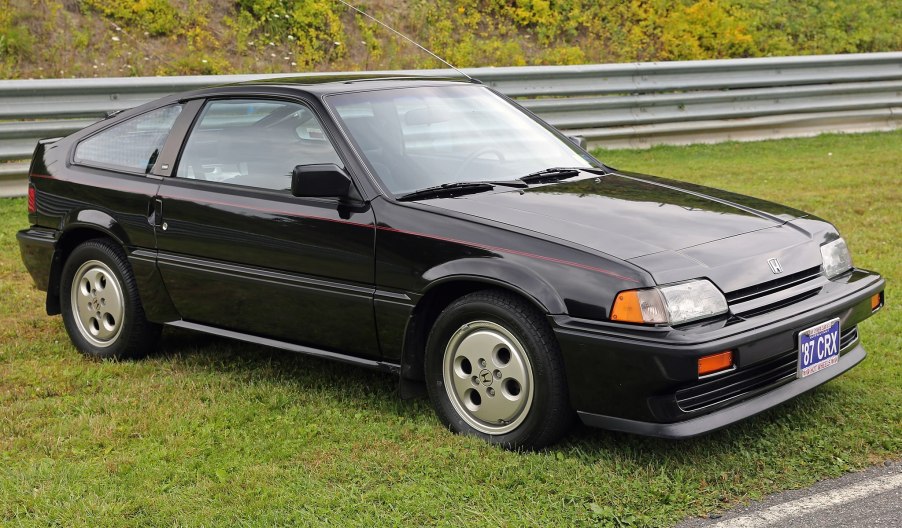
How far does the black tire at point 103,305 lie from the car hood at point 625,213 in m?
1.97

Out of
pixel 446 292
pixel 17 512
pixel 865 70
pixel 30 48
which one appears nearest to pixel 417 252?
pixel 446 292

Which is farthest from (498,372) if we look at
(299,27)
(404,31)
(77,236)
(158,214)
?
(404,31)

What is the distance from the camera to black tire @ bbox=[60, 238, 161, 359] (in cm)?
575

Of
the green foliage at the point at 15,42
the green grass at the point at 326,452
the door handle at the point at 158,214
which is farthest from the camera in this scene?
the green foliage at the point at 15,42

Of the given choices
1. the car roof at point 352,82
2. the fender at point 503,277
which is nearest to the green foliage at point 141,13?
the car roof at point 352,82

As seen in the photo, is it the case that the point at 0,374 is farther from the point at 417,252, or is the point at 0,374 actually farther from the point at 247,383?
the point at 417,252

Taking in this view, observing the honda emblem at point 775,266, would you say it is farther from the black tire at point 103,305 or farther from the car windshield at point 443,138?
the black tire at point 103,305

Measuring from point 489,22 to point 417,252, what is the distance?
10869mm

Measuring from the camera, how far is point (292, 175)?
190 inches

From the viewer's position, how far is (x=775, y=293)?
4.33 m

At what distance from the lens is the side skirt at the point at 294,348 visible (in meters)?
4.81

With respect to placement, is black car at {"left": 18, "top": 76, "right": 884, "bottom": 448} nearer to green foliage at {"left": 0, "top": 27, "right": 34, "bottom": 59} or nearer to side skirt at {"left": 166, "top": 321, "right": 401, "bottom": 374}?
side skirt at {"left": 166, "top": 321, "right": 401, "bottom": 374}

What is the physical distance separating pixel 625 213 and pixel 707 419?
96 cm

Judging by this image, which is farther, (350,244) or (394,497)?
(350,244)
